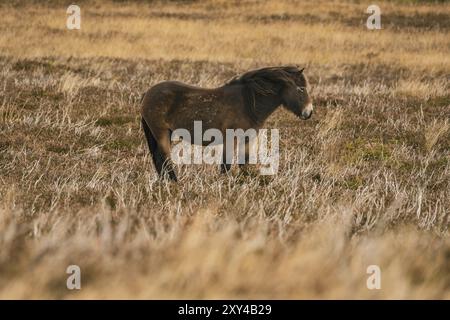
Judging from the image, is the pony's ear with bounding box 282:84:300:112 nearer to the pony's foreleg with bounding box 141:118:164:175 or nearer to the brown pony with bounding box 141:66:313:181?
the brown pony with bounding box 141:66:313:181

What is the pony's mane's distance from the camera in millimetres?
6926

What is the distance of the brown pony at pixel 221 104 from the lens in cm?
683

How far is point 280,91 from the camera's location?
7.07m

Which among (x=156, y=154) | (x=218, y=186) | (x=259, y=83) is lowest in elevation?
(x=218, y=186)

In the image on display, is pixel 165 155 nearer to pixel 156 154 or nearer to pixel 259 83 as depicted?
pixel 156 154

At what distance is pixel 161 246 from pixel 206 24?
28611 millimetres

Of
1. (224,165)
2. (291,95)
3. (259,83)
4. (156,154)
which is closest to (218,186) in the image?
(224,165)

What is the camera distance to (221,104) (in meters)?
6.88

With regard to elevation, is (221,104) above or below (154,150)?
above

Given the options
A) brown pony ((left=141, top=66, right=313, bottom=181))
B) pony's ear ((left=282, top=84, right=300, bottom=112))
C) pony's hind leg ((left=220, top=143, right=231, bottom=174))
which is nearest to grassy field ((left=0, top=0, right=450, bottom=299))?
pony's hind leg ((left=220, top=143, right=231, bottom=174))

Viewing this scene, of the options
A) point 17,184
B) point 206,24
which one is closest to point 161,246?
point 17,184

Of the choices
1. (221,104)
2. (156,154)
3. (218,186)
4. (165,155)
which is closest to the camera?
(218,186)

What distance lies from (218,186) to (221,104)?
922 mm

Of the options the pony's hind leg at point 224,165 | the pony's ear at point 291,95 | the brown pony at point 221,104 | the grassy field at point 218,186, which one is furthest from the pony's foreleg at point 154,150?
the pony's ear at point 291,95
